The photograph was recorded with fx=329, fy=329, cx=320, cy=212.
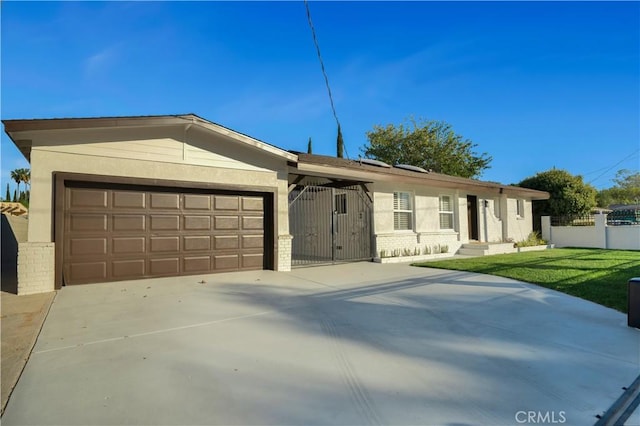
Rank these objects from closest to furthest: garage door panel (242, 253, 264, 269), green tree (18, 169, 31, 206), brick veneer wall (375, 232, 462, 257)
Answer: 1. garage door panel (242, 253, 264, 269)
2. brick veneer wall (375, 232, 462, 257)
3. green tree (18, 169, 31, 206)

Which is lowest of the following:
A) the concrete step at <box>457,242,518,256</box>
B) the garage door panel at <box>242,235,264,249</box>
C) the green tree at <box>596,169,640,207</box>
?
the concrete step at <box>457,242,518,256</box>

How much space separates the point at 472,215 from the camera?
16766 millimetres

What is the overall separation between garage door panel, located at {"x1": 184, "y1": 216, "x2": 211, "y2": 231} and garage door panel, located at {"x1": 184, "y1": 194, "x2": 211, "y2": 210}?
0.26 m

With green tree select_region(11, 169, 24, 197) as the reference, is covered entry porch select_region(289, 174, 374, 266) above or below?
below

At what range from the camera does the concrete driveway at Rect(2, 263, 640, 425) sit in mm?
2490

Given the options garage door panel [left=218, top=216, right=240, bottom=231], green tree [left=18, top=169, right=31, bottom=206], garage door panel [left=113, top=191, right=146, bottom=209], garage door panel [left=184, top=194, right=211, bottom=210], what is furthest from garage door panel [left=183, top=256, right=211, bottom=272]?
green tree [left=18, top=169, right=31, bottom=206]

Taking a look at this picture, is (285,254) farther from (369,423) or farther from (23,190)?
(23,190)

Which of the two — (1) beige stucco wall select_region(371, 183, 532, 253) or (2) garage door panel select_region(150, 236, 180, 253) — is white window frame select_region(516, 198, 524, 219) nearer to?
(1) beige stucco wall select_region(371, 183, 532, 253)

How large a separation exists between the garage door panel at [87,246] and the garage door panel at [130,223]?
0.42 m

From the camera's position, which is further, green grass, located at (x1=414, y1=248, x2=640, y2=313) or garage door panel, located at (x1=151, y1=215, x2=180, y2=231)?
garage door panel, located at (x1=151, y1=215, x2=180, y2=231)

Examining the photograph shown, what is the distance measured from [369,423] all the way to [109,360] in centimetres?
274

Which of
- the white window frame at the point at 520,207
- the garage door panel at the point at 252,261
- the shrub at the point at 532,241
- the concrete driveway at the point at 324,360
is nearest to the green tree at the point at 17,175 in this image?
the garage door panel at the point at 252,261

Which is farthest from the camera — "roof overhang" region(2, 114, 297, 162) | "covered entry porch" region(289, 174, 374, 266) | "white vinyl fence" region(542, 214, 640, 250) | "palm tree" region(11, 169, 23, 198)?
"palm tree" region(11, 169, 23, 198)

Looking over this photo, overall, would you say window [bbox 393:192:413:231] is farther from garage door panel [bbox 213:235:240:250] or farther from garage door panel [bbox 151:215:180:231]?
garage door panel [bbox 151:215:180:231]
